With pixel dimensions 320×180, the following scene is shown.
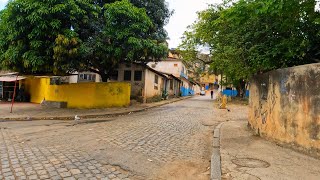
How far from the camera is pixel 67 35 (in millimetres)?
14078

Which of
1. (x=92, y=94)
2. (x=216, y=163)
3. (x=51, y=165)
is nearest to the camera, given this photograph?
(x=51, y=165)

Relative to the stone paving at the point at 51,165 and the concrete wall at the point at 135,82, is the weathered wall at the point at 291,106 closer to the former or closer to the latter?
the stone paving at the point at 51,165

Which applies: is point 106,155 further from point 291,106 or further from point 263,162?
point 291,106

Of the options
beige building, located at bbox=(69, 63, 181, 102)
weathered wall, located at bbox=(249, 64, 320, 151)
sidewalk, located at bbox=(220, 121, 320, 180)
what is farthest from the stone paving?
beige building, located at bbox=(69, 63, 181, 102)

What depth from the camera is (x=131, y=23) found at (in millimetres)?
15453

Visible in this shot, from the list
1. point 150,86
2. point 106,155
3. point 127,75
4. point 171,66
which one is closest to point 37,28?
point 106,155

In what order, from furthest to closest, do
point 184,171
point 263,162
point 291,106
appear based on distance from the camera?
point 291,106 < point 263,162 < point 184,171

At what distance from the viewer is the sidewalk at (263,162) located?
5031 millimetres

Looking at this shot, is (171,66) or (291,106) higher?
(171,66)

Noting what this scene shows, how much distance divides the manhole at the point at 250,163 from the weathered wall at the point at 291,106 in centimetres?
132

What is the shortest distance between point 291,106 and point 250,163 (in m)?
2.14

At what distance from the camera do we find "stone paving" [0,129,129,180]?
16.2 ft

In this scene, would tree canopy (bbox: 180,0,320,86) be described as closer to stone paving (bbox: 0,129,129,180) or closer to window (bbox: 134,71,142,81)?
stone paving (bbox: 0,129,129,180)

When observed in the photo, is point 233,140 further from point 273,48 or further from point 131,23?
point 131,23
